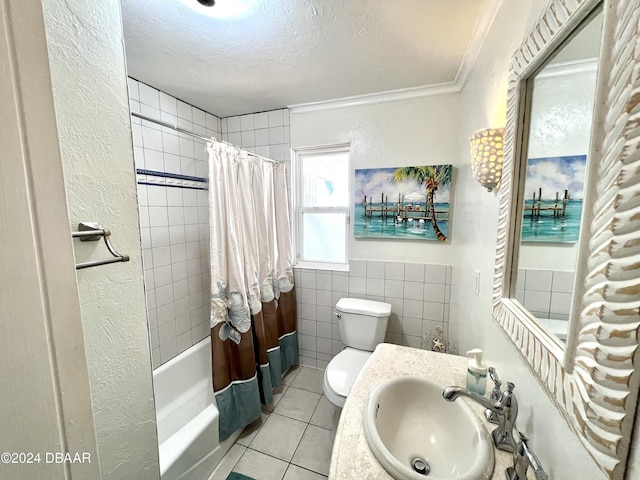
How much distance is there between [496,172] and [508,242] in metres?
0.29

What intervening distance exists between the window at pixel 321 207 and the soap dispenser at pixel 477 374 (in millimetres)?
1360

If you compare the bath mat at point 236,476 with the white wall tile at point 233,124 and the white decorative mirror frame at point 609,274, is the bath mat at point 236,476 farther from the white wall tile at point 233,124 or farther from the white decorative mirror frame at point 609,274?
the white wall tile at point 233,124

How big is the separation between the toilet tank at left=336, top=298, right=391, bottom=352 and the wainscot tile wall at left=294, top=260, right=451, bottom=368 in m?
0.15

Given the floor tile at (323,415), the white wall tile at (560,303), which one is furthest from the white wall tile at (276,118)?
the floor tile at (323,415)

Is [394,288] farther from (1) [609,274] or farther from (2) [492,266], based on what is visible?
(1) [609,274]

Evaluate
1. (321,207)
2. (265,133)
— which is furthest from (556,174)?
(265,133)

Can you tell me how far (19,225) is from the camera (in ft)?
1.24

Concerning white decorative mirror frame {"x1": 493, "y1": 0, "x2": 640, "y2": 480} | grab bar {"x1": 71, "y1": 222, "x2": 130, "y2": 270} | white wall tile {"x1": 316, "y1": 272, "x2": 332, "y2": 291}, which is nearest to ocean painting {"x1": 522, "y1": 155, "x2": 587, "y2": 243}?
white decorative mirror frame {"x1": 493, "y1": 0, "x2": 640, "y2": 480}

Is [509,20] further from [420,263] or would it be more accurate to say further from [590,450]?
[420,263]

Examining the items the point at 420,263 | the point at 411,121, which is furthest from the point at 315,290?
the point at 411,121

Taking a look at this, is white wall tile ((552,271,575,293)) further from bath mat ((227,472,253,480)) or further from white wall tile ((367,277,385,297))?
bath mat ((227,472,253,480))

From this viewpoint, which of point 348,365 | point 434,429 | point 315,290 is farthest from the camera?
point 315,290

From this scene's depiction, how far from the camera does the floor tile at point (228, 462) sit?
1432 mm

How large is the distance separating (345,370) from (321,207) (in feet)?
4.34
